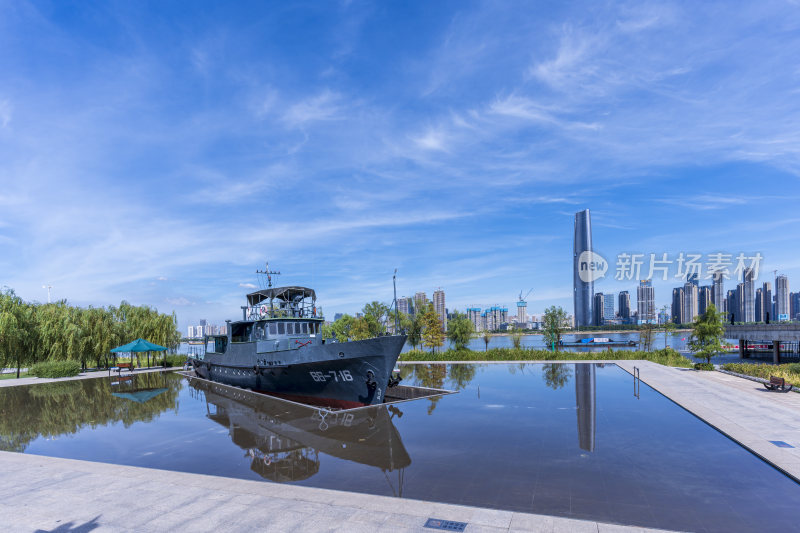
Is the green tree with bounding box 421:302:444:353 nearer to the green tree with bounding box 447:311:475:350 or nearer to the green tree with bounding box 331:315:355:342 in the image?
the green tree with bounding box 447:311:475:350

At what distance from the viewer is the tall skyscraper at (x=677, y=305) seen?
182050mm

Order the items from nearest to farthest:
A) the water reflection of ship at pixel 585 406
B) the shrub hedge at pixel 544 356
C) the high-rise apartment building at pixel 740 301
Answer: the water reflection of ship at pixel 585 406, the shrub hedge at pixel 544 356, the high-rise apartment building at pixel 740 301

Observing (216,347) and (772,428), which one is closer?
(772,428)

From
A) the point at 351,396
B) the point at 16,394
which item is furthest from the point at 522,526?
the point at 16,394

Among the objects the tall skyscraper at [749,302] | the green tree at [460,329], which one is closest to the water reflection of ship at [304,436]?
the green tree at [460,329]

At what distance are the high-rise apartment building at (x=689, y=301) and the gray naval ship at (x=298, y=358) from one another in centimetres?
19122

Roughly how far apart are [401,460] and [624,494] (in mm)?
4901

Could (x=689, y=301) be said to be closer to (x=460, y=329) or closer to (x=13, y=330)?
(x=460, y=329)

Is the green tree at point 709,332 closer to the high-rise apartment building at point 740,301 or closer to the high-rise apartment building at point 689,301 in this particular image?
the high-rise apartment building at point 740,301

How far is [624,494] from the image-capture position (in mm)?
8047

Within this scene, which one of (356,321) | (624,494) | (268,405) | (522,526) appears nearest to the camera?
(522,526)

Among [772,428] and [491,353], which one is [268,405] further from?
[491,353]

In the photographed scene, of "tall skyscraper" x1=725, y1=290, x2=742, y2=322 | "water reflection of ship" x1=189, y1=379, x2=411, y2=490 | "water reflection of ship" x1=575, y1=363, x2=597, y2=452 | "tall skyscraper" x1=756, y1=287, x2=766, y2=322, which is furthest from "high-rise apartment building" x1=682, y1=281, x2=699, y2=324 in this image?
"water reflection of ship" x1=189, y1=379, x2=411, y2=490

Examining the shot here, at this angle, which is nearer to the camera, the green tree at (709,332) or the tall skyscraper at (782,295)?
the green tree at (709,332)
